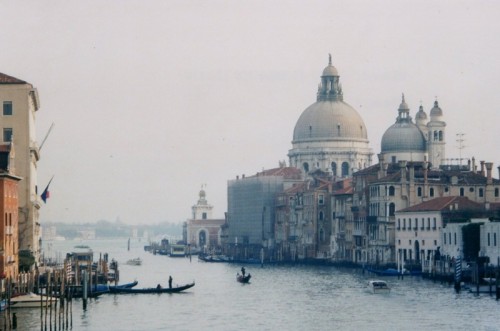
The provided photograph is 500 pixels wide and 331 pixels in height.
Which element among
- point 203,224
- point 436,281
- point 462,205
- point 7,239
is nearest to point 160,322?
point 7,239

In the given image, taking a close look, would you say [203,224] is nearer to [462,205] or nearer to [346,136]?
[346,136]

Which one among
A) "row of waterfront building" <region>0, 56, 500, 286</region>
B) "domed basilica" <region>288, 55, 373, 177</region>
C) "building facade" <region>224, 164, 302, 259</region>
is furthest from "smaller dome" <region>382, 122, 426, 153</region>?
"domed basilica" <region>288, 55, 373, 177</region>

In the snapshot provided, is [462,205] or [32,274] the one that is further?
[462,205]

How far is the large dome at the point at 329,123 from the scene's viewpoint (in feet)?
449

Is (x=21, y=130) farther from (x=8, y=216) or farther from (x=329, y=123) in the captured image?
(x=329, y=123)

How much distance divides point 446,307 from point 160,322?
35.3 feet

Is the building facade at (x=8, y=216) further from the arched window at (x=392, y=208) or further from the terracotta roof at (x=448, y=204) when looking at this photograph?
the arched window at (x=392, y=208)

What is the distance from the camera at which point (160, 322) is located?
160 ft

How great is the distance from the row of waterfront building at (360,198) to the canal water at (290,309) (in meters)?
7.71

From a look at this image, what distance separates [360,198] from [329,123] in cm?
3924

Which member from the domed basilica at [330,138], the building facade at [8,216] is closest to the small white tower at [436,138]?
the domed basilica at [330,138]

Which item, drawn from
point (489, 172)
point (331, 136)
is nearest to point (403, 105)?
Answer: point (331, 136)

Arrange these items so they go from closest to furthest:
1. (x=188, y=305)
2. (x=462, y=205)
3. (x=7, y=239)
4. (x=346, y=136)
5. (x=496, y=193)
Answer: (x=7, y=239)
(x=188, y=305)
(x=462, y=205)
(x=496, y=193)
(x=346, y=136)

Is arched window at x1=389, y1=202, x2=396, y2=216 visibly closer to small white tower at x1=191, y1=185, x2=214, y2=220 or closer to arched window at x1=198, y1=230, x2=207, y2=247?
arched window at x1=198, y1=230, x2=207, y2=247
